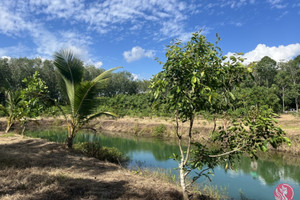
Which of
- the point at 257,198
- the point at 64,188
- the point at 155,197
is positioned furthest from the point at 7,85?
the point at 257,198

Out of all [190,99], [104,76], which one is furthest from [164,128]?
[190,99]

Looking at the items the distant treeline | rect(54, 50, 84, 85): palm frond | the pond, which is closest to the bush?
the pond

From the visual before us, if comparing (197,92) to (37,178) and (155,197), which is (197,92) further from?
(37,178)

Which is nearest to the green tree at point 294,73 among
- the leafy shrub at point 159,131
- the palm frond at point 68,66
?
the leafy shrub at point 159,131

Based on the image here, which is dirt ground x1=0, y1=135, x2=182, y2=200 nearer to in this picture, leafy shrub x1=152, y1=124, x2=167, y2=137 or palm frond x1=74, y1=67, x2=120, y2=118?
palm frond x1=74, y1=67, x2=120, y2=118

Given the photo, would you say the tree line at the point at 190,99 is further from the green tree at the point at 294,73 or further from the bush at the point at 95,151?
the green tree at the point at 294,73

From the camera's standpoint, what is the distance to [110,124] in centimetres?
2075

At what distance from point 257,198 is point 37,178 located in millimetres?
5706

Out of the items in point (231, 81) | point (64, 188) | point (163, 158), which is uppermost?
point (231, 81)

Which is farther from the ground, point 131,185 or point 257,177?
point 131,185

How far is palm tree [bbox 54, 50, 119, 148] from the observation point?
6.44m

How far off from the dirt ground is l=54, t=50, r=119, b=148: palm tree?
181cm

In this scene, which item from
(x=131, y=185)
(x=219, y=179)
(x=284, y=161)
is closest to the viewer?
(x=131, y=185)

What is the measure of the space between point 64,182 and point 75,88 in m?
3.83
